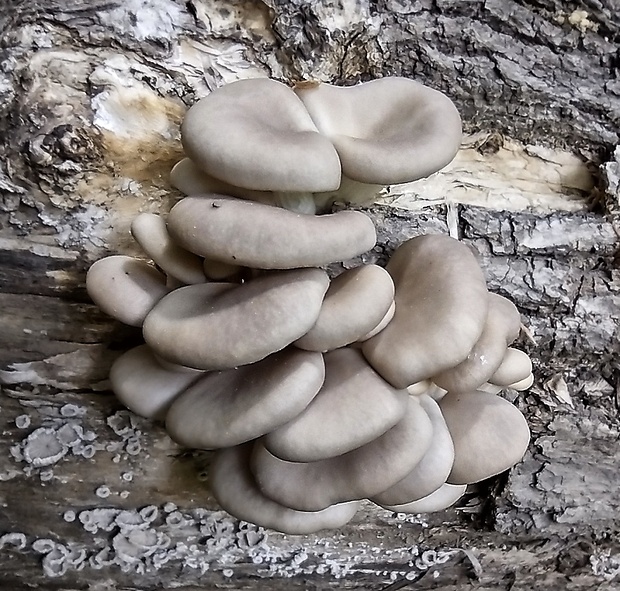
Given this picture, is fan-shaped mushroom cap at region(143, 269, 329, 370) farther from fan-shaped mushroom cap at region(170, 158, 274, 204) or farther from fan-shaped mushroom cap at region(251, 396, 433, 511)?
fan-shaped mushroom cap at region(251, 396, 433, 511)

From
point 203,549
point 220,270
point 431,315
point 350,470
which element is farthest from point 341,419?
point 203,549

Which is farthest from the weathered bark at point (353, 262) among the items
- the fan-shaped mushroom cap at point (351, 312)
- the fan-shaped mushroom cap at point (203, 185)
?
the fan-shaped mushroom cap at point (351, 312)

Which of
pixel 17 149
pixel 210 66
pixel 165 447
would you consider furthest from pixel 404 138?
pixel 165 447

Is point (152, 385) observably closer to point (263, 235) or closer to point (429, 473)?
point (263, 235)

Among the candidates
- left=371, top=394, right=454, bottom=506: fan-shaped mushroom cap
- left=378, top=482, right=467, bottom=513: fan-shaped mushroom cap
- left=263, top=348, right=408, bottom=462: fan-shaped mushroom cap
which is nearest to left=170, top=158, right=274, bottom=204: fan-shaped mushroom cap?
left=263, top=348, right=408, bottom=462: fan-shaped mushroom cap

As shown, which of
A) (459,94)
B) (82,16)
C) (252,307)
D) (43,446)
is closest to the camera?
(252,307)

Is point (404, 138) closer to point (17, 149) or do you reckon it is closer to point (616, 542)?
point (17, 149)
